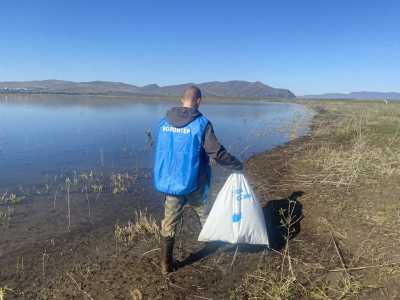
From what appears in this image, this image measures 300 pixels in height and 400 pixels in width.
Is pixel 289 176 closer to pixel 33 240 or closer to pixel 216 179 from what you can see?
pixel 216 179

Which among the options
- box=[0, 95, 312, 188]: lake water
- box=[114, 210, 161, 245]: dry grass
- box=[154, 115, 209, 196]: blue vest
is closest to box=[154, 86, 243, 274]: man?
box=[154, 115, 209, 196]: blue vest

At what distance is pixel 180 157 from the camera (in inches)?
167

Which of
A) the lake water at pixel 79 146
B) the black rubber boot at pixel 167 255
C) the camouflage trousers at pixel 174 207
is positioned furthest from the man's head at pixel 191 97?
the lake water at pixel 79 146

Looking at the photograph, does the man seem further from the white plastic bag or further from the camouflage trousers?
the white plastic bag

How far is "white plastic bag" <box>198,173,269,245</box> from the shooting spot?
478 centimetres

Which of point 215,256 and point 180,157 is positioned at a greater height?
point 180,157

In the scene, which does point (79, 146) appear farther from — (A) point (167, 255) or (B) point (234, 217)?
(B) point (234, 217)

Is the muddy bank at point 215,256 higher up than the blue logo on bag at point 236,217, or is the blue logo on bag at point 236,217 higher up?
the blue logo on bag at point 236,217

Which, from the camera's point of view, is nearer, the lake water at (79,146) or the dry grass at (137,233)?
the dry grass at (137,233)

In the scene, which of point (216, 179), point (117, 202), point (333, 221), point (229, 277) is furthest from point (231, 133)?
point (229, 277)

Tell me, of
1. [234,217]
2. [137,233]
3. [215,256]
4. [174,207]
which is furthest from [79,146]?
[234,217]

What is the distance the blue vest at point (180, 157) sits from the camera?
4188 millimetres

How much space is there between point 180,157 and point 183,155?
0.05m

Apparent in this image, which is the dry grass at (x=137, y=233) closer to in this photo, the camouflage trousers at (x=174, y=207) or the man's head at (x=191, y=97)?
the camouflage trousers at (x=174, y=207)
